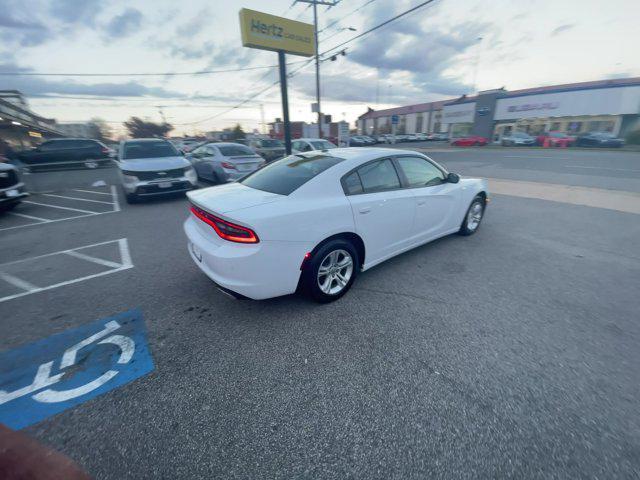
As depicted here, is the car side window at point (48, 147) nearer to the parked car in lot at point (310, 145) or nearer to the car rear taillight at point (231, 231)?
the parked car in lot at point (310, 145)

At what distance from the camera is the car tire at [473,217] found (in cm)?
494

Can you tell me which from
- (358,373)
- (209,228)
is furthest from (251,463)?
(209,228)

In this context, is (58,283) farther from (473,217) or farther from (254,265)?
(473,217)

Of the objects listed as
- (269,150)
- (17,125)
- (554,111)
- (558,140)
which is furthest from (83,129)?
(554,111)

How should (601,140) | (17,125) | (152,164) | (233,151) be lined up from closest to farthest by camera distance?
(152,164), (233,151), (601,140), (17,125)

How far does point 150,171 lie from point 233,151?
2.81 meters

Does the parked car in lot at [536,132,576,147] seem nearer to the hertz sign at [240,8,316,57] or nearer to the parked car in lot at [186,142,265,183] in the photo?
the hertz sign at [240,8,316,57]

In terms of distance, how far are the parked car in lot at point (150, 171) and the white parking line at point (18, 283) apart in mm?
4066

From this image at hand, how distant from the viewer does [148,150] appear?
852 centimetres

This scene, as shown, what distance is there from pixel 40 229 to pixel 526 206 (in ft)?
36.4

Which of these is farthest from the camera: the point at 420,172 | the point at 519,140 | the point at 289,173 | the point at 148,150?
the point at 519,140

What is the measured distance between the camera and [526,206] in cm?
713

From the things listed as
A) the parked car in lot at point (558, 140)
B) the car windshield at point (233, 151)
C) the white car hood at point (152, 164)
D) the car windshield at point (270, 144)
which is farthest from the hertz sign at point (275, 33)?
the parked car in lot at point (558, 140)

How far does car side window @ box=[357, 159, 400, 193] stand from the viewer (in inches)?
131
